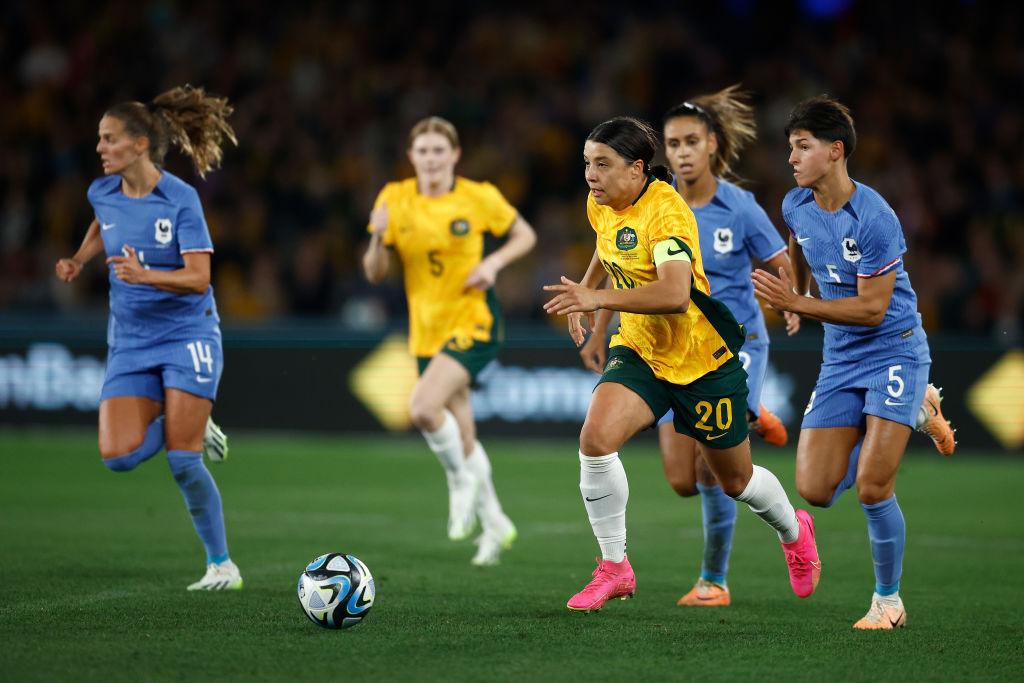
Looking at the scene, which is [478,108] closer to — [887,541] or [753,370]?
[753,370]

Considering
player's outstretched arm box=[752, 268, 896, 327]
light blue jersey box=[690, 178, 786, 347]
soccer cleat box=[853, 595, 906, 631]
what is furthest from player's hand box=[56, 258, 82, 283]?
soccer cleat box=[853, 595, 906, 631]

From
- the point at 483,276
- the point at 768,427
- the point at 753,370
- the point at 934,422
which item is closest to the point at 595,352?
the point at 753,370

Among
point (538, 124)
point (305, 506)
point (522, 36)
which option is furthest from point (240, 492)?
point (522, 36)

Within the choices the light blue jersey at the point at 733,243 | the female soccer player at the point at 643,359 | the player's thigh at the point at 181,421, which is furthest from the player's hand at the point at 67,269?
the light blue jersey at the point at 733,243

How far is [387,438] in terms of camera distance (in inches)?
606

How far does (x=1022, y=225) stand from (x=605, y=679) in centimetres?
1225

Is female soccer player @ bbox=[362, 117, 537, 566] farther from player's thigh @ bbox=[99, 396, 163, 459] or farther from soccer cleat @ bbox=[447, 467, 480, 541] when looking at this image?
player's thigh @ bbox=[99, 396, 163, 459]

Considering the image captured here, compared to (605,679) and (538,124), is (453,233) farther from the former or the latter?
(538,124)

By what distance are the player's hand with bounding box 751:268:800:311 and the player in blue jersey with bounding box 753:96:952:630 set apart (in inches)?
1.2

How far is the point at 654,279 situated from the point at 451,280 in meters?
3.02

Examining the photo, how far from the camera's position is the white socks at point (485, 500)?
8781 mm

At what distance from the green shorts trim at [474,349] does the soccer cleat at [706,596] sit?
243cm

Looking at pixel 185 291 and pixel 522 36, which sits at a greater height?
pixel 522 36

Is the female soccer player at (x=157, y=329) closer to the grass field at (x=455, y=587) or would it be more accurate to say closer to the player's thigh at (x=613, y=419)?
the grass field at (x=455, y=587)
